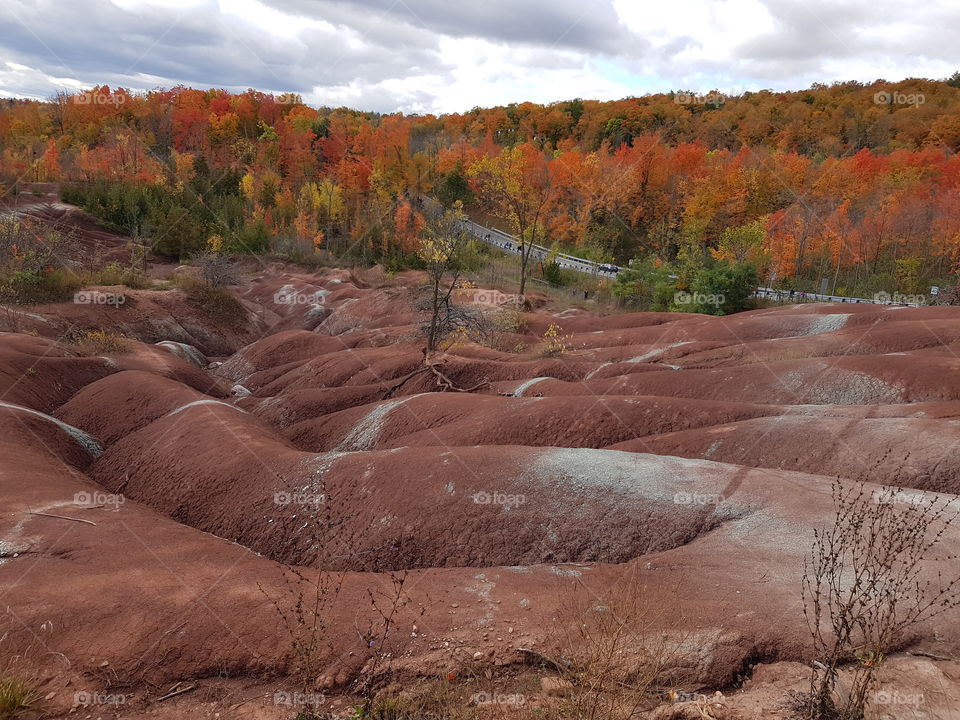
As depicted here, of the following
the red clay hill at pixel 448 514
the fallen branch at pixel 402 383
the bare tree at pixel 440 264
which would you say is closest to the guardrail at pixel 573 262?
the bare tree at pixel 440 264

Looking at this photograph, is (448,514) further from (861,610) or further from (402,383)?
(402,383)

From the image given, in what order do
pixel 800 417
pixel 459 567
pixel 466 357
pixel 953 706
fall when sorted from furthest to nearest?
pixel 466 357, pixel 800 417, pixel 459 567, pixel 953 706

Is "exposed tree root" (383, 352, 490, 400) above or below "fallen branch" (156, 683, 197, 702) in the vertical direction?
above

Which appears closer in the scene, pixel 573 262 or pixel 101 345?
pixel 101 345

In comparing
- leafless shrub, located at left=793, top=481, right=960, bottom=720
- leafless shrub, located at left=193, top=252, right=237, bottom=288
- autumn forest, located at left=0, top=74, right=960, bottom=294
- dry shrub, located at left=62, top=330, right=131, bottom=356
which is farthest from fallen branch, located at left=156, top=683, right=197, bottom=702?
autumn forest, located at left=0, top=74, right=960, bottom=294

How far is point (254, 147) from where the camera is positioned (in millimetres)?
89938

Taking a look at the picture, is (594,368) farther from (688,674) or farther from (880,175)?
(880,175)

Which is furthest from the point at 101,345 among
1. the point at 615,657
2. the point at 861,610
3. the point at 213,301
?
the point at 861,610

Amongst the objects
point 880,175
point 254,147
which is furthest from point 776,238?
point 254,147

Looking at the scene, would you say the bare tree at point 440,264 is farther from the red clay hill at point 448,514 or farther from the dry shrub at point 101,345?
the dry shrub at point 101,345

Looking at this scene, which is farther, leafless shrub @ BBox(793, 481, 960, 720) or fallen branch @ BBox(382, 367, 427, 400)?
fallen branch @ BBox(382, 367, 427, 400)

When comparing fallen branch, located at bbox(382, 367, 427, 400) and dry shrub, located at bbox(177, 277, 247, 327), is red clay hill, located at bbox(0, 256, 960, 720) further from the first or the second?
dry shrub, located at bbox(177, 277, 247, 327)

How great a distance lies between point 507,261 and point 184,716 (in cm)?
6070

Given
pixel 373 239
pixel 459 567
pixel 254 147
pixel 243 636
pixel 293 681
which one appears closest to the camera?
pixel 293 681
